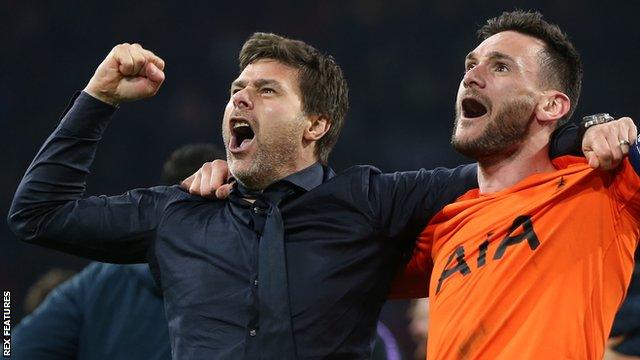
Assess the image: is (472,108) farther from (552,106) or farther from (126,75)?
(126,75)

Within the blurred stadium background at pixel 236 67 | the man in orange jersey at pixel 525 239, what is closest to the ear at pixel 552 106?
the man in orange jersey at pixel 525 239

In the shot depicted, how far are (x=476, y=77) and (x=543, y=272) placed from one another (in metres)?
0.46

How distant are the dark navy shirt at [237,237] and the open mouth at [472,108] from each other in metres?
0.11

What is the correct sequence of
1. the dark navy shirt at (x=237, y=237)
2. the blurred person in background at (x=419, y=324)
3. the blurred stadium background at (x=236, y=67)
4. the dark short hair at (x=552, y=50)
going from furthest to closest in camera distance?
the blurred stadium background at (x=236, y=67) → the blurred person in background at (x=419, y=324) → the dark short hair at (x=552, y=50) → the dark navy shirt at (x=237, y=237)

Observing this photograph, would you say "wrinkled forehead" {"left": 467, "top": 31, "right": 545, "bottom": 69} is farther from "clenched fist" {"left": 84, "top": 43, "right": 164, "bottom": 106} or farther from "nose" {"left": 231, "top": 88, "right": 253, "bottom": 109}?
"clenched fist" {"left": 84, "top": 43, "right": 164, "bottom": 106}

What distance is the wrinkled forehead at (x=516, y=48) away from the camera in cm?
183

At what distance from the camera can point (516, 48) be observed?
184 centimetres

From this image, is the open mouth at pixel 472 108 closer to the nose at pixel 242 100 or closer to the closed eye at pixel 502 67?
the closed eye at pixel 502 67

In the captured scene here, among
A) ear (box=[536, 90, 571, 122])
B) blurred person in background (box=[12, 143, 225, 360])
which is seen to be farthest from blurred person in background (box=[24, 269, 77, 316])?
ear (box=[536, 90, 571, 122])

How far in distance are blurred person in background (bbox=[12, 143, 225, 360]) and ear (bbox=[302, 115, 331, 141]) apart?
1.69 feet

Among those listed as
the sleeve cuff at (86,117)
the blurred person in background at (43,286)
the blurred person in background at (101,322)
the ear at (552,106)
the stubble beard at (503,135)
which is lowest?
the blurred person in background at (43,286)

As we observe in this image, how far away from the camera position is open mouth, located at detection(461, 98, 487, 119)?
1.83 meters
